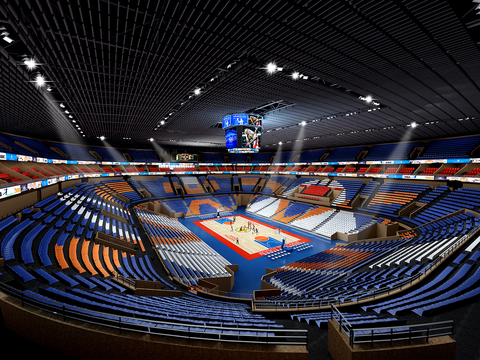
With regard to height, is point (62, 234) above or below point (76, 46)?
below

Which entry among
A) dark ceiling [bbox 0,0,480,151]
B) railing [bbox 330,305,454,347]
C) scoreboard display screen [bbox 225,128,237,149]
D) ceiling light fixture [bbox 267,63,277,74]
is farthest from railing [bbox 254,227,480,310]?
scoreboard display screen [bbox 225,128,237,149]

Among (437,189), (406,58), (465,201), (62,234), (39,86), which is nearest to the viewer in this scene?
(406,58)

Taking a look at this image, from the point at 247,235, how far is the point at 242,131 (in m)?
12.1

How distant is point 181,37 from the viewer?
7434 mm

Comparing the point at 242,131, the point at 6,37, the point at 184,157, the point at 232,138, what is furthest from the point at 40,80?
the point at 184,157

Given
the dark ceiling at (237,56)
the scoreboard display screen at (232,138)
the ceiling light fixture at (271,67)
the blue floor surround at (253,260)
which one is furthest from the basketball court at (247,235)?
the ceiling light fixture at (271,67)

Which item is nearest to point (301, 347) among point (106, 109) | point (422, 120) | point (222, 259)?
point (222, 259)

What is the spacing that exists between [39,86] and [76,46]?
5.67 metres

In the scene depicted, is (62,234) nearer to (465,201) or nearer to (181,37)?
(181,37)

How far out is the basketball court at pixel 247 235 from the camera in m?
19.8

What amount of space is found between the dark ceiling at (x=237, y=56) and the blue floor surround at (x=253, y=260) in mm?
11041

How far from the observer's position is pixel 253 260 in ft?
57.2

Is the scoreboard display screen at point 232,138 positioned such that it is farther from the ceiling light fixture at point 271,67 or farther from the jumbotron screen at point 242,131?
the ceiling light fixture at point 271,67

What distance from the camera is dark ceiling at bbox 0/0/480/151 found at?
6.25m
